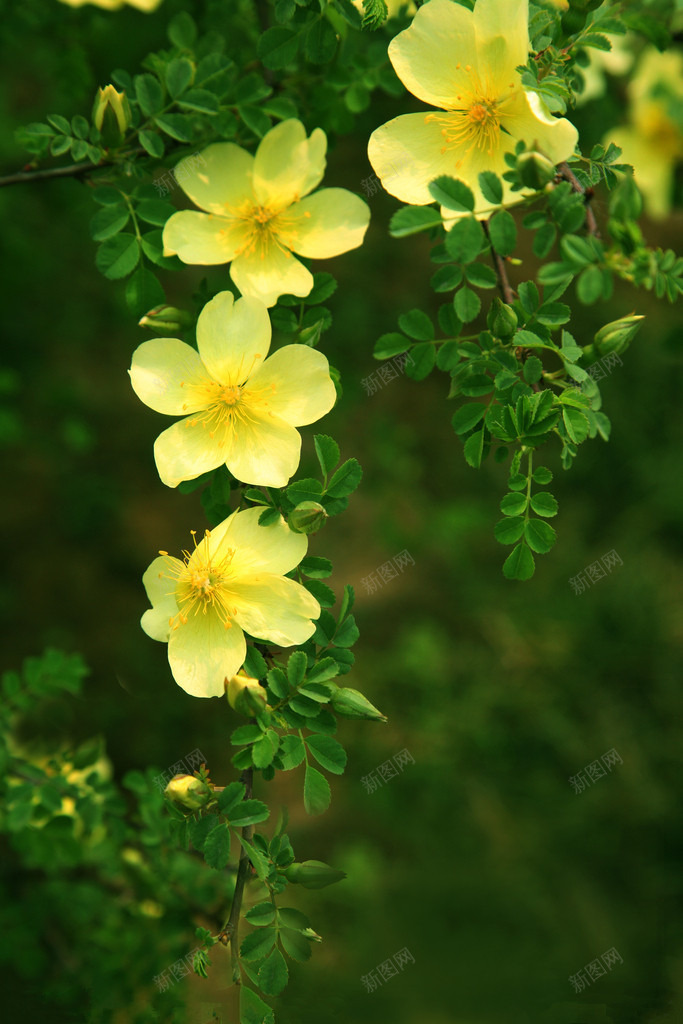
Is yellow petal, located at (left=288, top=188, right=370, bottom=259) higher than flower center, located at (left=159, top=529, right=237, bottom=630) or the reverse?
higher

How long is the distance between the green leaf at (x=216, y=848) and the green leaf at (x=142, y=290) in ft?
2.45

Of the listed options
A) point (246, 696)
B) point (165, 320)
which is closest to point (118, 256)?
point (165, 320)

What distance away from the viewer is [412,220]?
3.31 ft

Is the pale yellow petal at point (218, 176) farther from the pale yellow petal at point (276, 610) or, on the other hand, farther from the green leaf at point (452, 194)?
the pale yellow petal at point (276, 610)

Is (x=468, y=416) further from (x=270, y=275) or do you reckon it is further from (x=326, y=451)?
Result: (x=270, y=275)

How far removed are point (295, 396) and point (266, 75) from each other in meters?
0.62

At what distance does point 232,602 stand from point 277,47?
2.61 ft

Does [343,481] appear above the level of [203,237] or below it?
below

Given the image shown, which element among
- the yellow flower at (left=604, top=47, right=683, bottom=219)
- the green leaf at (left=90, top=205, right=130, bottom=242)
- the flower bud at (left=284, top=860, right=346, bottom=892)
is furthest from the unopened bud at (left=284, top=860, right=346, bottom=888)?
the yellow flower at (left=604, top=47, right=683, bottom=219)

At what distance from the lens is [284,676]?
3.47 feet

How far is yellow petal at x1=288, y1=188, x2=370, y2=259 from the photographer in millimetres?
1226

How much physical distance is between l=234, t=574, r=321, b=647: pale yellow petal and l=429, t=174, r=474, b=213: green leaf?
50cm

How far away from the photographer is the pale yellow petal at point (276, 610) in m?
1.07

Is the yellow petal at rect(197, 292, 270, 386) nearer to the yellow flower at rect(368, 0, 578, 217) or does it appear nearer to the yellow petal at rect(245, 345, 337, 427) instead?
the yellow petal at rect(245, 345, 337, 427)
